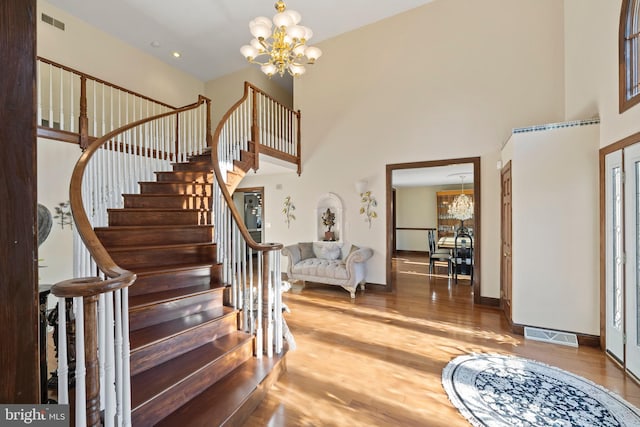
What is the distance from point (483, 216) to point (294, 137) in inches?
155

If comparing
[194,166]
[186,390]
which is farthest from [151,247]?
[194,166]

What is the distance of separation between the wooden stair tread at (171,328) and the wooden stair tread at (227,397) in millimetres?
466

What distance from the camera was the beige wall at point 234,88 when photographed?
7.01 metres

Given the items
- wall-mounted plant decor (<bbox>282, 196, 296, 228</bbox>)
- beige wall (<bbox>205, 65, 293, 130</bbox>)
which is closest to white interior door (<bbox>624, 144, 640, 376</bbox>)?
wall-mounted plant decor (<bbox>282, 196, 296, 228</bbox>)

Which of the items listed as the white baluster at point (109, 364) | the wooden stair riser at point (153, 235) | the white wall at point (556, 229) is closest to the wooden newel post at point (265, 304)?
the wooden stair riser at point (153, 235)

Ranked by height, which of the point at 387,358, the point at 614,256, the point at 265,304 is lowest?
the point at 387,358

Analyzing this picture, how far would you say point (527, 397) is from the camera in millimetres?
2125

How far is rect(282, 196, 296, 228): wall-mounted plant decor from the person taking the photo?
627cm

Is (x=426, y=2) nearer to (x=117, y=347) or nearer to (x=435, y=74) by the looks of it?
(x=435, y=74)

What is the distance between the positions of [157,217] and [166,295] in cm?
127

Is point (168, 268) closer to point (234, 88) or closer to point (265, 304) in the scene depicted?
point (265, 304)

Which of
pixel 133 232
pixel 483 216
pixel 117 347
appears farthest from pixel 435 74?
pixel 117 347

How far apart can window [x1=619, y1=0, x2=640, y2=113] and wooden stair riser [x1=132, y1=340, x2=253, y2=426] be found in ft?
13.4

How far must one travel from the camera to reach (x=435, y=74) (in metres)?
4.77
